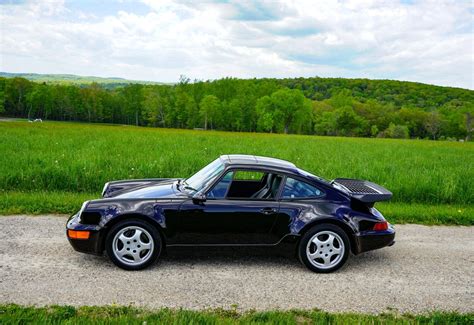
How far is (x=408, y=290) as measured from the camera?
197 inches

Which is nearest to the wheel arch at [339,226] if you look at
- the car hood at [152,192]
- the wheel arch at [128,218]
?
the car hood at [152,192]

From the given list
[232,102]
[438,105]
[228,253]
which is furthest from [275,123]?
[228,253]

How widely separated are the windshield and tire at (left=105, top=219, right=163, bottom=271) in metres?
0.80

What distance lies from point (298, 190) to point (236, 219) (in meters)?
0.94

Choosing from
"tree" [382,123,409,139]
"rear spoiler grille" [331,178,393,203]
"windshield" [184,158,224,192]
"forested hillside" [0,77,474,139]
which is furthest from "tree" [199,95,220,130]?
"windshield" [184,158,224,192]

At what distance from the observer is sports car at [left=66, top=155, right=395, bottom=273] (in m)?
5.25

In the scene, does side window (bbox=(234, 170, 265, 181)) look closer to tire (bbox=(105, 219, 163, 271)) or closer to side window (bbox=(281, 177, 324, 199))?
side window (bbox=(281, 177, 324, 199))

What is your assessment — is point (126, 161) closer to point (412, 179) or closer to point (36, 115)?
point (412, 179)

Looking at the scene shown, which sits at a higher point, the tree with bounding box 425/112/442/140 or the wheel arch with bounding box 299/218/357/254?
the tree with bounding box 425/112/442/140

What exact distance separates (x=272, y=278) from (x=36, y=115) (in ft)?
365

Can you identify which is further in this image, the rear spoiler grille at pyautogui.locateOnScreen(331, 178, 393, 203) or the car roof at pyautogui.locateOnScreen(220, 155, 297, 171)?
the car roof at pyautogui.locateOnScreen(220, 155, 297, 171)

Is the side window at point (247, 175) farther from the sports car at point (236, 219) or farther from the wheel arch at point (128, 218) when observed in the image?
the wheel arch at point (128, 218)

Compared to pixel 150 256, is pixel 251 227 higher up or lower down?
higher up

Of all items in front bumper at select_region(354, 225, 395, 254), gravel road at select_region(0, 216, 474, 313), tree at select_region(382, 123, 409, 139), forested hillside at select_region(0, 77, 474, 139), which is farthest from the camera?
forested hillside at select_region(0, 77, 474, 139)
